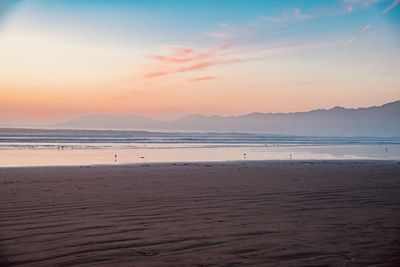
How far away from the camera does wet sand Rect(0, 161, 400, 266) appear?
519cm

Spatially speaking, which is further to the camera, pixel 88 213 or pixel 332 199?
pixel 332 199

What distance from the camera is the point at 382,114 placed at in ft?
577

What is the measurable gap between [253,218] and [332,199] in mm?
3044

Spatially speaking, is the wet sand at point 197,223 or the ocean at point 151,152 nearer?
the wet sand at point 197,223

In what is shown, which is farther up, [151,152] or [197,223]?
[151,152]

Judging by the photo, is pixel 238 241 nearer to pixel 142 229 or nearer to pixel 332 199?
pixel 142 229

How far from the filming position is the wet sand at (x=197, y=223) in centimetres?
519

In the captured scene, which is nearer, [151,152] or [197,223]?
[197,223]

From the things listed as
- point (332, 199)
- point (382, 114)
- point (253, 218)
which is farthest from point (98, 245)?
point (382, 114)

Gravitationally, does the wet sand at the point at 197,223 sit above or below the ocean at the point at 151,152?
below

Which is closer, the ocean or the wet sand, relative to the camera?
the wet sand

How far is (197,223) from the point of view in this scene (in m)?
6.97

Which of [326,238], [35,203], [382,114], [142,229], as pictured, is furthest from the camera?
[382,114]

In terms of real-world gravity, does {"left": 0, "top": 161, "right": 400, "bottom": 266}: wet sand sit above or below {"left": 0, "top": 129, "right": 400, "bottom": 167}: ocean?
below
